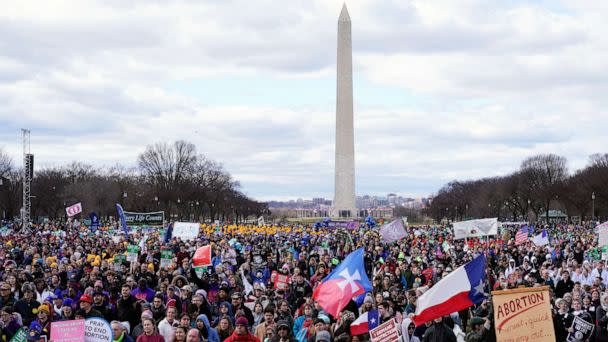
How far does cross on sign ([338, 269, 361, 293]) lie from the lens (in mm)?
11719

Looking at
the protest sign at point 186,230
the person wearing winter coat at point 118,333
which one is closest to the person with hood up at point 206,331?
the person wearing winter coat at point 118,333

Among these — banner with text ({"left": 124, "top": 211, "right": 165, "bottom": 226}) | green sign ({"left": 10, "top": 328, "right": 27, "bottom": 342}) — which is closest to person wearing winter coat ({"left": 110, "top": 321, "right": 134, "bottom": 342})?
green sign ({"left": 10, "top": 328, "right": 27, "bottom": 342})

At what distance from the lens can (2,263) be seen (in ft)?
68.9

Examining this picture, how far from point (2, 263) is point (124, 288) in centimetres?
1040

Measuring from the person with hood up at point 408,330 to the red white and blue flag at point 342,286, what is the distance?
1191 mm

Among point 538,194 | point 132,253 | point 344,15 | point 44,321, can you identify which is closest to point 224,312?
point 44,321

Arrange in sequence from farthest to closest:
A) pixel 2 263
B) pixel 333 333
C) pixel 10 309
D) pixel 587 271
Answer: pixel 2 263, pixel 587 271, pixel 10 309, pixel 333 333

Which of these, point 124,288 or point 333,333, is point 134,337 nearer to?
point 124,288

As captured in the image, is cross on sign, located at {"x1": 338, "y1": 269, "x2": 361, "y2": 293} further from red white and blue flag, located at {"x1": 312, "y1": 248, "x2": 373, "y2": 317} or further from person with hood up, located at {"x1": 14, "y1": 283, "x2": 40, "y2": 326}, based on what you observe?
person with hood up, located at {"x1": 14, "y1": 283, "x2": 40, "y2": 326}

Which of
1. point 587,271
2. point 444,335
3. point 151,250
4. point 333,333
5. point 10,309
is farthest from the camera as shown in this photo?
point 151,250

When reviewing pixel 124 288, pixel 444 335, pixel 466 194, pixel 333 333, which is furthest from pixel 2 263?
pixel 466 194

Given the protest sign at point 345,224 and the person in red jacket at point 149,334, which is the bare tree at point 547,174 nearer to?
the protest sign at point 345,224

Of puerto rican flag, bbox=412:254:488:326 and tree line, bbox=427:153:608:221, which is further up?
tree line, bbox=427:153:608:221

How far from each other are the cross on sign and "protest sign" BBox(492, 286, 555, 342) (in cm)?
372
